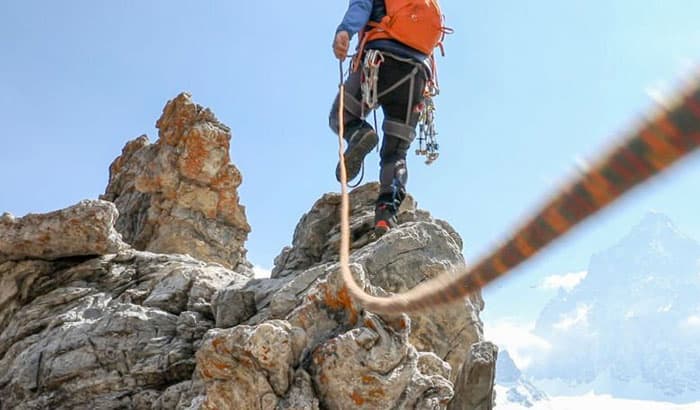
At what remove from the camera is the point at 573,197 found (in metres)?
1.35

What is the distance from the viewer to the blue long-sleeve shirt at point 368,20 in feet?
27.8

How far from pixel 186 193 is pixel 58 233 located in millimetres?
23627

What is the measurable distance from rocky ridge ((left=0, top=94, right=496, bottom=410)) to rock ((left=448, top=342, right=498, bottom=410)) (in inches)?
0.7

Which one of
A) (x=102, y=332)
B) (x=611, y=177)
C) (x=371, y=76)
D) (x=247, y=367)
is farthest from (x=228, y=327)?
(x=611, y=177)

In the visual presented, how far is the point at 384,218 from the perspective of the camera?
32.2 ft

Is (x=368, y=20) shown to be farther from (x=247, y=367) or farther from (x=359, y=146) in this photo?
(x=247, y=367)

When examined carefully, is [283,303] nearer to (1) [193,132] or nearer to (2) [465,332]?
(2) [465,332]

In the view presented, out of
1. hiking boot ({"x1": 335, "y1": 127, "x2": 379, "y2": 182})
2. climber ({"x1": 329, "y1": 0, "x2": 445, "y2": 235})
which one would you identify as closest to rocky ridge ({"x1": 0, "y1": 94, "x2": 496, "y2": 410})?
climber ({"x1": 329, "y1": 0, "x2": 445, "y2": 235})

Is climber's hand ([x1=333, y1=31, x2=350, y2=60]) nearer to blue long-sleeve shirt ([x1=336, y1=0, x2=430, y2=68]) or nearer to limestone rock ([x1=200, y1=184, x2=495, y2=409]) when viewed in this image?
blue long-sleeve shirt ([x1=336, y1=0, x2=430, y2=68])

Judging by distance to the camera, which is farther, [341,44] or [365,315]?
Result: [341,44]

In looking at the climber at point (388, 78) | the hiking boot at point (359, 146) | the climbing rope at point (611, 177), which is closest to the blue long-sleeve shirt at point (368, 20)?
the climber at point (388, 78)

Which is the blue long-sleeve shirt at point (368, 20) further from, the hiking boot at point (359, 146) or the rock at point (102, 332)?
the rock at point (102, 332)

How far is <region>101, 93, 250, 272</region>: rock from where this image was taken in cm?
3359

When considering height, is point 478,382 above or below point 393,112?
below
